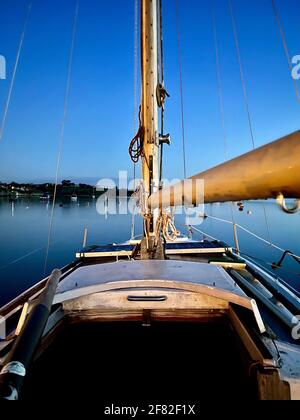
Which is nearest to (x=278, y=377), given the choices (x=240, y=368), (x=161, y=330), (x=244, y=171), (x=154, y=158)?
(x=240, y=368)

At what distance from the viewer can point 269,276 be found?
4.26m

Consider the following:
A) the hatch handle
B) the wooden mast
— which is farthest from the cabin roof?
the wooden mast

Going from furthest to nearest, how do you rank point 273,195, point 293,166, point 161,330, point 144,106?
point 144,106
point 161,330
point 273,195
point 293,166

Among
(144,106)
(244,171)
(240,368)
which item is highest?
(144,106)

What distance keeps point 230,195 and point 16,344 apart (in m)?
1.59

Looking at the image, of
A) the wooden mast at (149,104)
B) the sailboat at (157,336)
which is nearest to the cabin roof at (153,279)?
the sailboat at (157,336)

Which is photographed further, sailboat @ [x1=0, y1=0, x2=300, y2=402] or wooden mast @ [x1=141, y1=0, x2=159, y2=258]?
wooden mast @ [x1=141, y1=0, x2=159, y2=258]

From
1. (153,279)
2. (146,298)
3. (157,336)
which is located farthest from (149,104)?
(157,336)

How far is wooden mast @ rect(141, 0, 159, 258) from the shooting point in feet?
13.4

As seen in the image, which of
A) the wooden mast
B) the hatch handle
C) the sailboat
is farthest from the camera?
the wooden mast

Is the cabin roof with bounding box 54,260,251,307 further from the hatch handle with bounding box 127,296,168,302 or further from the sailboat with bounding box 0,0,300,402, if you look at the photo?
the hatch handle with bounding box 127,296,168,302

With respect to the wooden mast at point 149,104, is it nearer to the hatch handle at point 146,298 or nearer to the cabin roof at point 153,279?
the cabin roof at point 153,279
